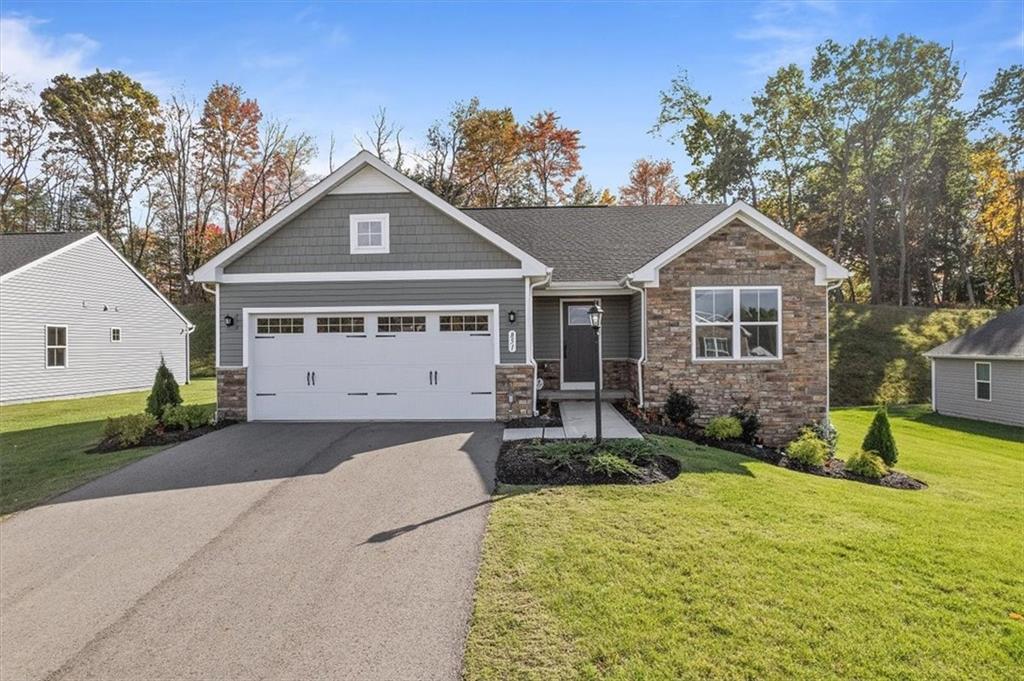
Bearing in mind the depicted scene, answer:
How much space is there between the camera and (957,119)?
94.5ft

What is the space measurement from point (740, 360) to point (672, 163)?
25.1 metres

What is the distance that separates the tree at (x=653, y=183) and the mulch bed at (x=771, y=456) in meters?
25.1

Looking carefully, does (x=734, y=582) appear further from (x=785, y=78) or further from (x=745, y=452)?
(x=785, y=78)

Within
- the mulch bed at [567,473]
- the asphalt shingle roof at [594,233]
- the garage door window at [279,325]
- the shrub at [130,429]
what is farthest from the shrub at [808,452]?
the shrub at [130,429]

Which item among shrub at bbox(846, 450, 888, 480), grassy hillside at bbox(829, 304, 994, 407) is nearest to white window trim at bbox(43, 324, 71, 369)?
shrub at bbox(846, 450, 888, 480)

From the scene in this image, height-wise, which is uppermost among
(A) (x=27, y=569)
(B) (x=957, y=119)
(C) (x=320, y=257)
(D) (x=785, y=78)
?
(D) (x=785, y=78)

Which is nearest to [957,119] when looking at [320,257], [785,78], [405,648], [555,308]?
[785,78]

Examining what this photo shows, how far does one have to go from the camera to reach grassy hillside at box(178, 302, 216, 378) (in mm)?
27016

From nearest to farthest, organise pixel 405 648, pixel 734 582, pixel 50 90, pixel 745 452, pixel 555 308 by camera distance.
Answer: pixel 405 648 < pixel 734 582 < pixel 745 452 < pixel 555 308 < pixel 50 90

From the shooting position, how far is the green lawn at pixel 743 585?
11.2 ft

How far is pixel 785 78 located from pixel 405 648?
115 feet

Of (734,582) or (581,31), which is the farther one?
(581,31)

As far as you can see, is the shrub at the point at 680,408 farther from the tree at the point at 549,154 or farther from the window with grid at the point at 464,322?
the tree at the point at 549,154

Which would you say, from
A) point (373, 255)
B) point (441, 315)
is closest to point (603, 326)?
point (441, 315)
